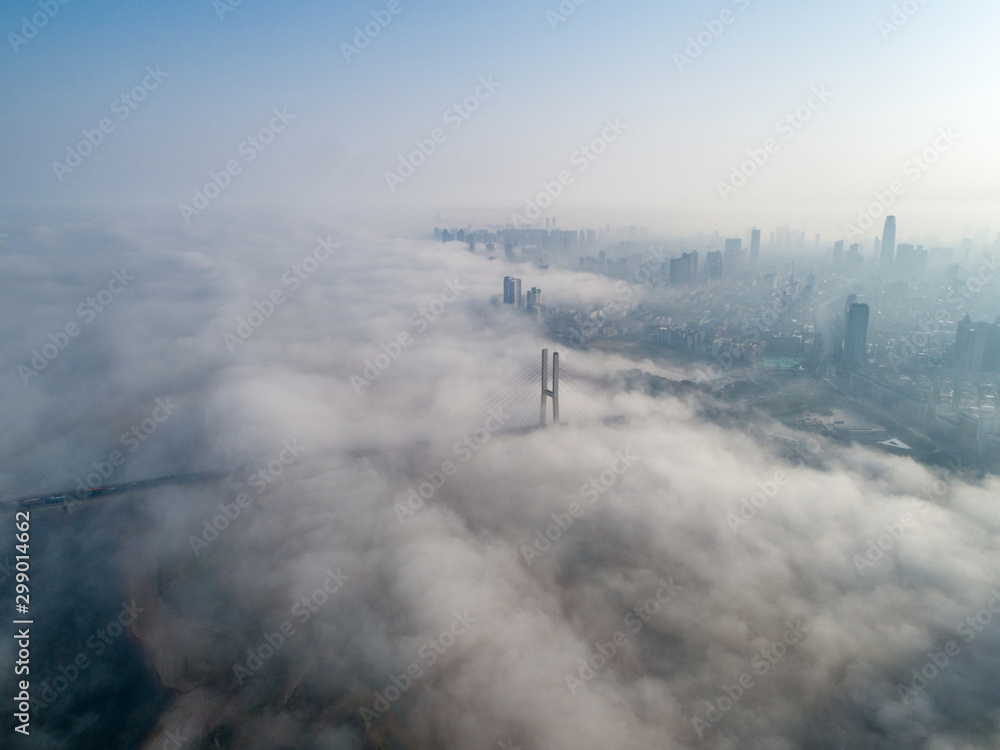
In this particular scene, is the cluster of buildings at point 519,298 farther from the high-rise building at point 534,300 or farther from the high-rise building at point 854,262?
the high-rise building at point 854,262

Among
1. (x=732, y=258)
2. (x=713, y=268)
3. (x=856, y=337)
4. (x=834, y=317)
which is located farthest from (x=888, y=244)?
(x=856, y=337)

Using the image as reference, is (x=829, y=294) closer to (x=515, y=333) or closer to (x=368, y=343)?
(x=515, y=333)

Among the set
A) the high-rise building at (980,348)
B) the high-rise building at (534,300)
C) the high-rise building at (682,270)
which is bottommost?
the high-rise building at (980,348)

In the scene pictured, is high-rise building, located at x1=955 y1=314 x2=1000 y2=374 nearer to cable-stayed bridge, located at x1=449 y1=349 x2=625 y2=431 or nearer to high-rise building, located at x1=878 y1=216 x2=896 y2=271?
cable-stayed bridge, located at x1=449 y1=349 x2=625 y2=431

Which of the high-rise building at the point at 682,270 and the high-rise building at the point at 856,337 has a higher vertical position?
the high-rise building at the point at 682,270

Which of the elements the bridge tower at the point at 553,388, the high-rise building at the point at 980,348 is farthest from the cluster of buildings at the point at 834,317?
the bridge tower at the point at 553,388
